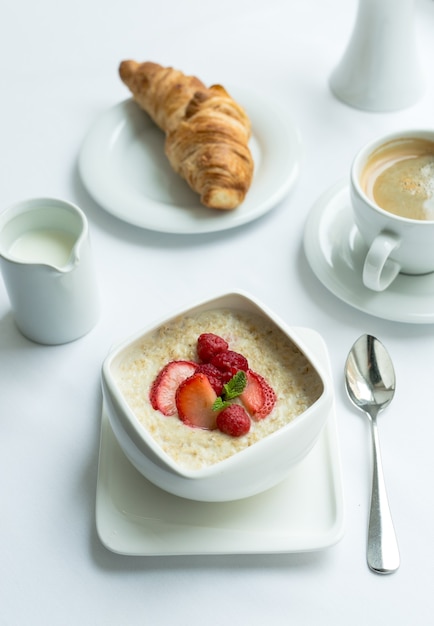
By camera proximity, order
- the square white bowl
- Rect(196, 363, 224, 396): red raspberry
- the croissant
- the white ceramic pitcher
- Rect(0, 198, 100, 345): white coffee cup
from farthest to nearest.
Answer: the white ceramic pitcher < the croissant < Rect(0, 198, 100, 345): white coffee cup < Rect(196, 363, 224, 396): red raspberry < the square white bowl

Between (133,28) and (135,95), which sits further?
(133,28)

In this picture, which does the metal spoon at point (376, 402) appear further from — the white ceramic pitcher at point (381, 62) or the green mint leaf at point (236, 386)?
the white ceramic pitcher at point (381, 62)

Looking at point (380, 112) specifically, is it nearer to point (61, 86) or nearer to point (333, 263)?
point (333, 263)

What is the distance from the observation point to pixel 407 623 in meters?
0.87

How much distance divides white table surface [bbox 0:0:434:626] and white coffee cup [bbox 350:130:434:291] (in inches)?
3.7

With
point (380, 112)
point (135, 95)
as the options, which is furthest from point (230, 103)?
point (380, 112)

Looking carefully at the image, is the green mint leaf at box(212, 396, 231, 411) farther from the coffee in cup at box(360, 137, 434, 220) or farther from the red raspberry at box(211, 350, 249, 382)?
the coffee in cup at box(360, 137, 434, 220)

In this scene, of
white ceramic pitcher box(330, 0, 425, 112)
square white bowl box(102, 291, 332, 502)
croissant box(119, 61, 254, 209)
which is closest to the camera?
square white bowl box(102, 291, 332, 502)

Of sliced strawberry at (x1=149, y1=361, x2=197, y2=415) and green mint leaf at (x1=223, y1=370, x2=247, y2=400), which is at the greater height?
green mint leaf at (x1=223, y1=370, x2=247, y2=400)

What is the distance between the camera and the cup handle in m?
1.11

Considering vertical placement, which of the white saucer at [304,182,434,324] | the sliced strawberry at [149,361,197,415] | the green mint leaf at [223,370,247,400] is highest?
the green mint leaf at [223,370,247,400]

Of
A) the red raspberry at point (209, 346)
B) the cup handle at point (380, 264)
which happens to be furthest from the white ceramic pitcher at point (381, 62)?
the red raspberry at point (209, 346)

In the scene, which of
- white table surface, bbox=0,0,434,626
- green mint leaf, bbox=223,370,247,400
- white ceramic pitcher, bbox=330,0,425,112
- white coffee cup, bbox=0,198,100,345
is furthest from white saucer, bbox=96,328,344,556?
white ceramic pitcher, bbox=330,0,425,112

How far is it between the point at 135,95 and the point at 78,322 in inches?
Answer: 21.5
